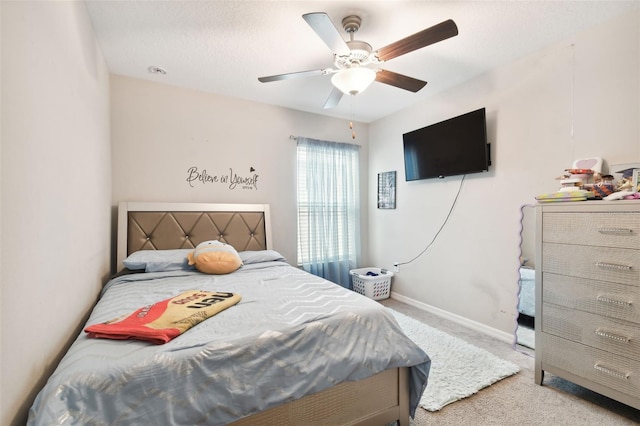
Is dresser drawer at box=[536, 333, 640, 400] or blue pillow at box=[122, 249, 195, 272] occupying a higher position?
blue pillow at box=[122, 249, 195, 272]

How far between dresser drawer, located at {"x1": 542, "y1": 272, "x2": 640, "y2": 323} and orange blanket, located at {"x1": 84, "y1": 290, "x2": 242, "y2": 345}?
2017mm

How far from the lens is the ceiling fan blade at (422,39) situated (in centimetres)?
153

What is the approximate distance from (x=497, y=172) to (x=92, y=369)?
3.07 metres

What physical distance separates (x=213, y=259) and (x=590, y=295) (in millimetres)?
2588

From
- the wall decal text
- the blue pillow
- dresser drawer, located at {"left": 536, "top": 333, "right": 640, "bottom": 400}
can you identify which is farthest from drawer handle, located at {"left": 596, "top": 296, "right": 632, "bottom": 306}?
the wall decal text

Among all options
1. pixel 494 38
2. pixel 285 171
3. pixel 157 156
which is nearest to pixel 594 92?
pixel 494 38

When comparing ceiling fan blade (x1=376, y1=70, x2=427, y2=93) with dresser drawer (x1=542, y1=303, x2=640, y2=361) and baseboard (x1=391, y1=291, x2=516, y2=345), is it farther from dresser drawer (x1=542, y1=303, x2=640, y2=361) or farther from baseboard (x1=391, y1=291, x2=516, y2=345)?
baseboard (x1=391, y1=291, x2=516, y2=345)

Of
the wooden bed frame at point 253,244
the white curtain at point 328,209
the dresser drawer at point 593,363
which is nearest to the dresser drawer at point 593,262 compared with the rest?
the dresser drawer at point 593,363

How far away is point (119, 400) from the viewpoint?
0.93m

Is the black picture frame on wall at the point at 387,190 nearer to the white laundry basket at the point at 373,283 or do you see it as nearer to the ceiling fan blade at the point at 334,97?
the white laundry basket at the point at 373,283

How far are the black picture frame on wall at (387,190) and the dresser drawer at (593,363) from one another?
219 cm

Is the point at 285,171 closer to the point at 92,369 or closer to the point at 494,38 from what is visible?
the point at 494,38

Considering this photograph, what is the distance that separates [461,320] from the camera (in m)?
2.96

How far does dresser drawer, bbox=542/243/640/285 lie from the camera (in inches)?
61.6
